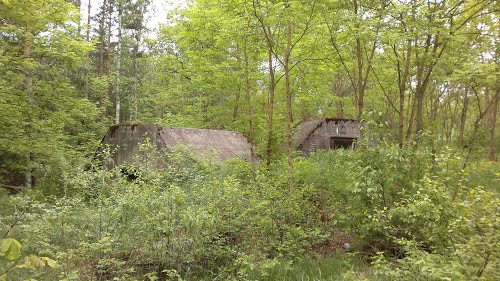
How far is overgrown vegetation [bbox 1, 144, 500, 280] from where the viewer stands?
4492mm

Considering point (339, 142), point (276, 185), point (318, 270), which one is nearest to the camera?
point (318, 270)

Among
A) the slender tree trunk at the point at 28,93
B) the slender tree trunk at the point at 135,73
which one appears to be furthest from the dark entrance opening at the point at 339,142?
the slender tree trunk at the point at 135,73

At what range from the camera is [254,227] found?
581 centimetres

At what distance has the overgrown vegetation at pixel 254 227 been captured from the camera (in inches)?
177

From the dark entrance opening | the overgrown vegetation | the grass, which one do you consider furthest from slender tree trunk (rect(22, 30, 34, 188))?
the dark entrance opening

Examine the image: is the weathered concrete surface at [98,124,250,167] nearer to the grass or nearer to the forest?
the forest

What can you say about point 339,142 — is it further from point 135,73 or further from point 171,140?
point 135,73

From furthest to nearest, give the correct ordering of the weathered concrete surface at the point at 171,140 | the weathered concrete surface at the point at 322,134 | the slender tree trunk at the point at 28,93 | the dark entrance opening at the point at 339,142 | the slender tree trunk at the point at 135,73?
1. the slender tree trunk at the point at 135,73
2. the dark entrance opening at the point at 339,142
3. the weathered concrete surface at the point at 322,134
4. the weathered concrete surface at the point at 171,140
5. the slender tree trunk at the point at 28,93

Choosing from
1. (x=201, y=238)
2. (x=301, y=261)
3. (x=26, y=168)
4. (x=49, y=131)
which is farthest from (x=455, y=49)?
(x=26, y=168)

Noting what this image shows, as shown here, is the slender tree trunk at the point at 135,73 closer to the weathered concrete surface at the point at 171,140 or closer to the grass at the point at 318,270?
the weathered concrete surface at the point at 171,140

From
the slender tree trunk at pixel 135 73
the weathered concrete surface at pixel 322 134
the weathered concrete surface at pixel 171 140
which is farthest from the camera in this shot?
the slender tree trunk at pixel 135 73

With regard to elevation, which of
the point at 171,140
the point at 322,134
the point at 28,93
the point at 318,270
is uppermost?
the point at 28,93

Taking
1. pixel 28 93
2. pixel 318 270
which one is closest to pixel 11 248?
pixel 318 270

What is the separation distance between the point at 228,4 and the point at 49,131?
6509 mm
